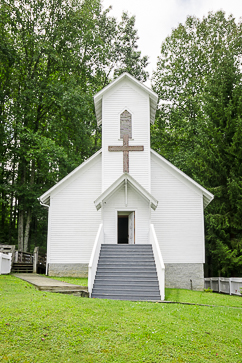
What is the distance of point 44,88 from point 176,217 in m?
15.7

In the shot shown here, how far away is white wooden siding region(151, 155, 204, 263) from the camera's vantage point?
1803 cm

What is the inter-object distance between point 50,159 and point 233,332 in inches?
728

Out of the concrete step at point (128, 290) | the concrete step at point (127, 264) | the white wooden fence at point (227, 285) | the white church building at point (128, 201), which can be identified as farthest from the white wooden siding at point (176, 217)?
the concrete step at point (128, 290)

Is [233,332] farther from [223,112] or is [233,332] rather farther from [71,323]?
[223,112]

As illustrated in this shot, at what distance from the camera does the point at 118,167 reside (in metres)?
18.4

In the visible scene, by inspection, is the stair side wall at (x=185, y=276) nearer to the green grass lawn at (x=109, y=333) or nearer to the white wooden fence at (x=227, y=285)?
the white wooden fence at (x=227, y=285)

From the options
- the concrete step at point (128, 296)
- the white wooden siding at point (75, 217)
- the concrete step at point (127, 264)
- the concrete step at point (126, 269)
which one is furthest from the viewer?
the white wooden siding at point (75, 217)

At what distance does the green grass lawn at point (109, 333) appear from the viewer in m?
6.17

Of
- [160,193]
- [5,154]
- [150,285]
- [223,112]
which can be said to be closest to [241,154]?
[223,112]

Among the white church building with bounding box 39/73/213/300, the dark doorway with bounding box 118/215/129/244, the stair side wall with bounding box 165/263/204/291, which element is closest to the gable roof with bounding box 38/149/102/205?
the white church building with bounding box 39/73/213/300

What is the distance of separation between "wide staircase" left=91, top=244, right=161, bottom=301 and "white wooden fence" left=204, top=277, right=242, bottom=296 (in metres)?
4.38

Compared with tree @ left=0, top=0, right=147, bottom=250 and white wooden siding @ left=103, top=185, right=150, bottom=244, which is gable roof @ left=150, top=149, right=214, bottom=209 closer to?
white wooden siding @ left=103, top=185, right=150, bottom=244

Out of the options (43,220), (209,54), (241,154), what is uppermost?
(209,54)

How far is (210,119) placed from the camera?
2297 cm
